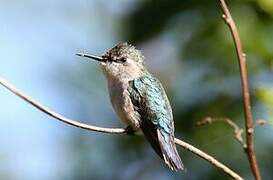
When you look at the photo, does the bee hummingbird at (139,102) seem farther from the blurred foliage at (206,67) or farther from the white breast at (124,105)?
the blurred foliage at (206,67)

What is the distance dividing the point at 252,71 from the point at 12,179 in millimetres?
6416

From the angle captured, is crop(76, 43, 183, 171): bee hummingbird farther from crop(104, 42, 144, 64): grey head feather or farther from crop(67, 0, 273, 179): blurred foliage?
crop(67, 0, 273, 179): blurred foliage

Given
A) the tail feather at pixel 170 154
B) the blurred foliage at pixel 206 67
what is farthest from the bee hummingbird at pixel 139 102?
the blurred foliage at pixel 206 67

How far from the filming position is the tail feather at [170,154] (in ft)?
13.6

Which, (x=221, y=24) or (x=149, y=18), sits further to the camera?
(x=149, y=18)

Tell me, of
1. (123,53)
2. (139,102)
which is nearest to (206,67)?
(123,53)

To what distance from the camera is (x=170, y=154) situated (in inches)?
166

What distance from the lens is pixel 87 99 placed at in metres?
8.44

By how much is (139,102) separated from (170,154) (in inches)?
26.7

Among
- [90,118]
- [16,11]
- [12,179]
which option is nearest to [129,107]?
[90,118]

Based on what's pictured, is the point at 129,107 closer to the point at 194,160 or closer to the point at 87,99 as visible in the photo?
the point at 194,160

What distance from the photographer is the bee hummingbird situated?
4.53m

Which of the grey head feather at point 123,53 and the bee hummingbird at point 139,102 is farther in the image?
the grey head feather at point 123,53

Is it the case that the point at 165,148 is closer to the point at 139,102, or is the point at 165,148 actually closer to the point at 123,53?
the point at 139,102
